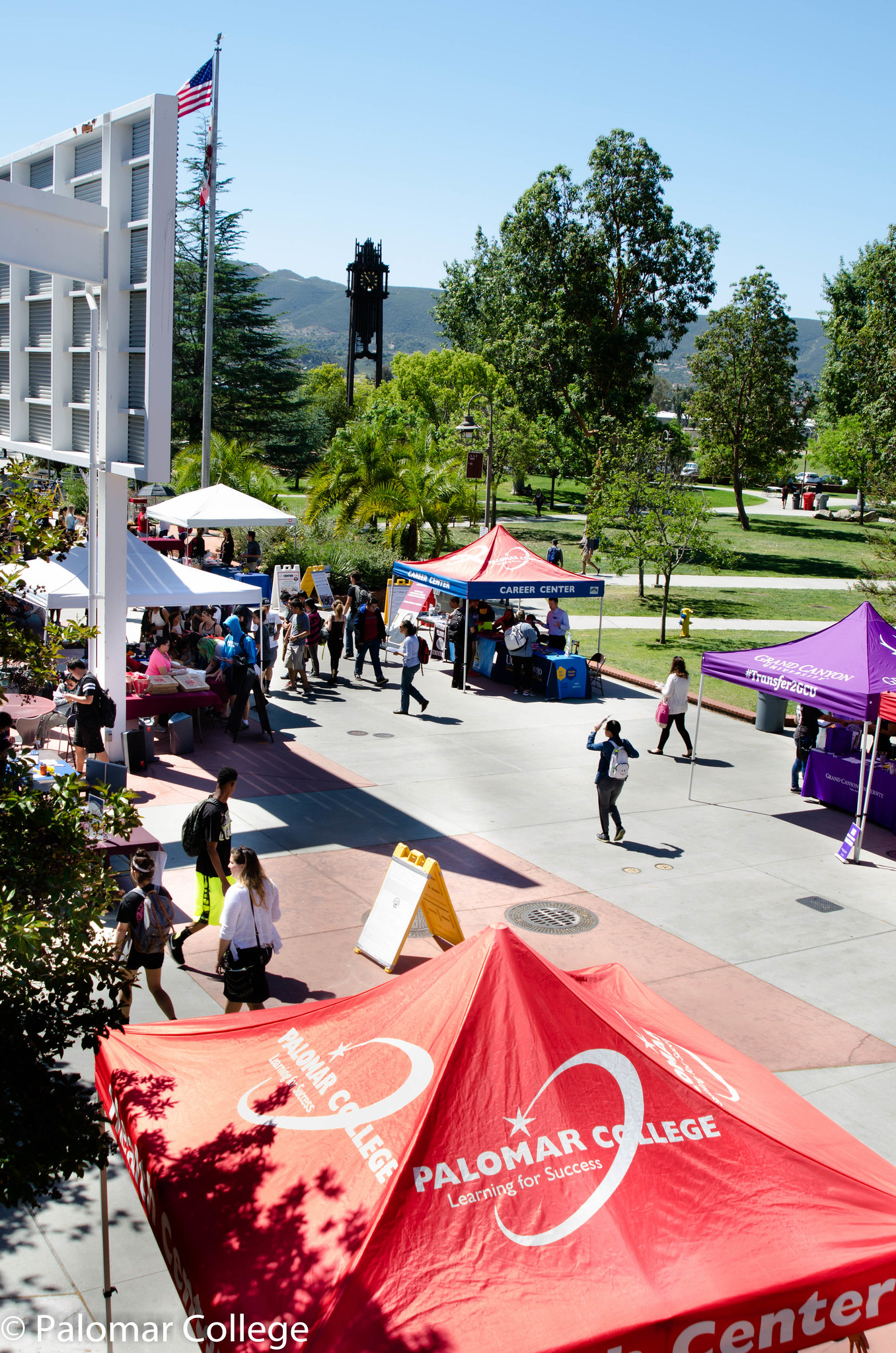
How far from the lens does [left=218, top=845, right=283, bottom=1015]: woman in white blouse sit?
7.42 m

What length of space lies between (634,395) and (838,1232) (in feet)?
143

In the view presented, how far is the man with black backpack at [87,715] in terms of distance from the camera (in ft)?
40.1

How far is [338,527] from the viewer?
30812mm

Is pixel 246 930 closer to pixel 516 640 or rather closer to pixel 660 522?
pixel 516 640

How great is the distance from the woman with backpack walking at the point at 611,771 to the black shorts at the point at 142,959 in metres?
5.72

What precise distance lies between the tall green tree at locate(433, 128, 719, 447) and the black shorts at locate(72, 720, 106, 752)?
33.5m

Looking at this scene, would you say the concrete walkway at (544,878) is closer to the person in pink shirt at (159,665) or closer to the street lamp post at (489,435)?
the person in pink shirt at (159,665)

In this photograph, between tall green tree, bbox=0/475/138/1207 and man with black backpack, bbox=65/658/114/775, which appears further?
man with black backpack, bbox=65/658/114/775

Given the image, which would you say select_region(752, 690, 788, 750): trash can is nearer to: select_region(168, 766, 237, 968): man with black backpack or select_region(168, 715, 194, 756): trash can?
select_region(168, 715, 194, 756): trash can

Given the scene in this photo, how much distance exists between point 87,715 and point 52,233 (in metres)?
5.15

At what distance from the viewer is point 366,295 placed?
67438mm

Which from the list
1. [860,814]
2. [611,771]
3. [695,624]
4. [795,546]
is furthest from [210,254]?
[795,546]

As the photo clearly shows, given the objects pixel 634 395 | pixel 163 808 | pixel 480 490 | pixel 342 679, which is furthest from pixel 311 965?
pixel 480 490

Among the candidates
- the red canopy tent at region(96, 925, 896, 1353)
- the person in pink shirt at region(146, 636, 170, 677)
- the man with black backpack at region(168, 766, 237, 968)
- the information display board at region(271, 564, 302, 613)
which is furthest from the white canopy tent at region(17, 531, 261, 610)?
the red canopy tent at region(96, 925, 896, 1353)
